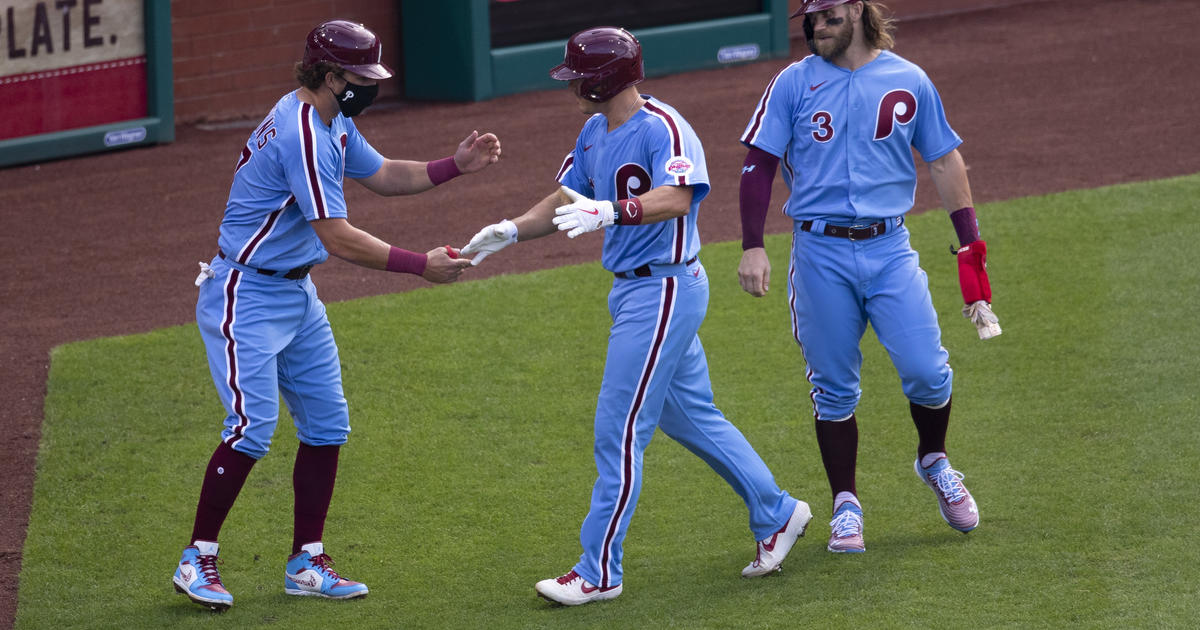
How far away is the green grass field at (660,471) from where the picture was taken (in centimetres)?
433

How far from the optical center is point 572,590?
4312mm

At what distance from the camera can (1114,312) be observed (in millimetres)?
6797

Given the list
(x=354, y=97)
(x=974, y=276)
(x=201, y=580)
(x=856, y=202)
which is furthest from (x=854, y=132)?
(x=201, y=580)

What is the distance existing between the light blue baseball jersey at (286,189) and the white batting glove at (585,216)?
76 centimetres

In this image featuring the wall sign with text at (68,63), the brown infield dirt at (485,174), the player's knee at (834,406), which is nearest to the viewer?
the player's knee at (834,406)

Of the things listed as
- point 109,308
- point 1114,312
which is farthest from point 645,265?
point 109,308

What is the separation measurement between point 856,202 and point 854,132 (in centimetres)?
23

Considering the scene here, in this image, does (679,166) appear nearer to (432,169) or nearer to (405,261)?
(405,261)

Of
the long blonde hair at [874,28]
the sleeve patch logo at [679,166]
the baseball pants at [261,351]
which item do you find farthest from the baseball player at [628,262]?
the long blonde hair at [874,28]

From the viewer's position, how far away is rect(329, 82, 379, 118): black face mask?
4.37 metres

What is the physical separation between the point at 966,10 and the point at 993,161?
258 inches

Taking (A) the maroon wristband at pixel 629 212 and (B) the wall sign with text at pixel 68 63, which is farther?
(B) the wall sign with text at pixel 68 63

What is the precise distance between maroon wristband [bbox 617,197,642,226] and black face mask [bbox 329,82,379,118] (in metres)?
0.91

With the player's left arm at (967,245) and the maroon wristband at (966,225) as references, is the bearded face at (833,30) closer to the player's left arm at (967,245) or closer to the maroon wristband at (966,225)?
the player's left arm at (967,245)
